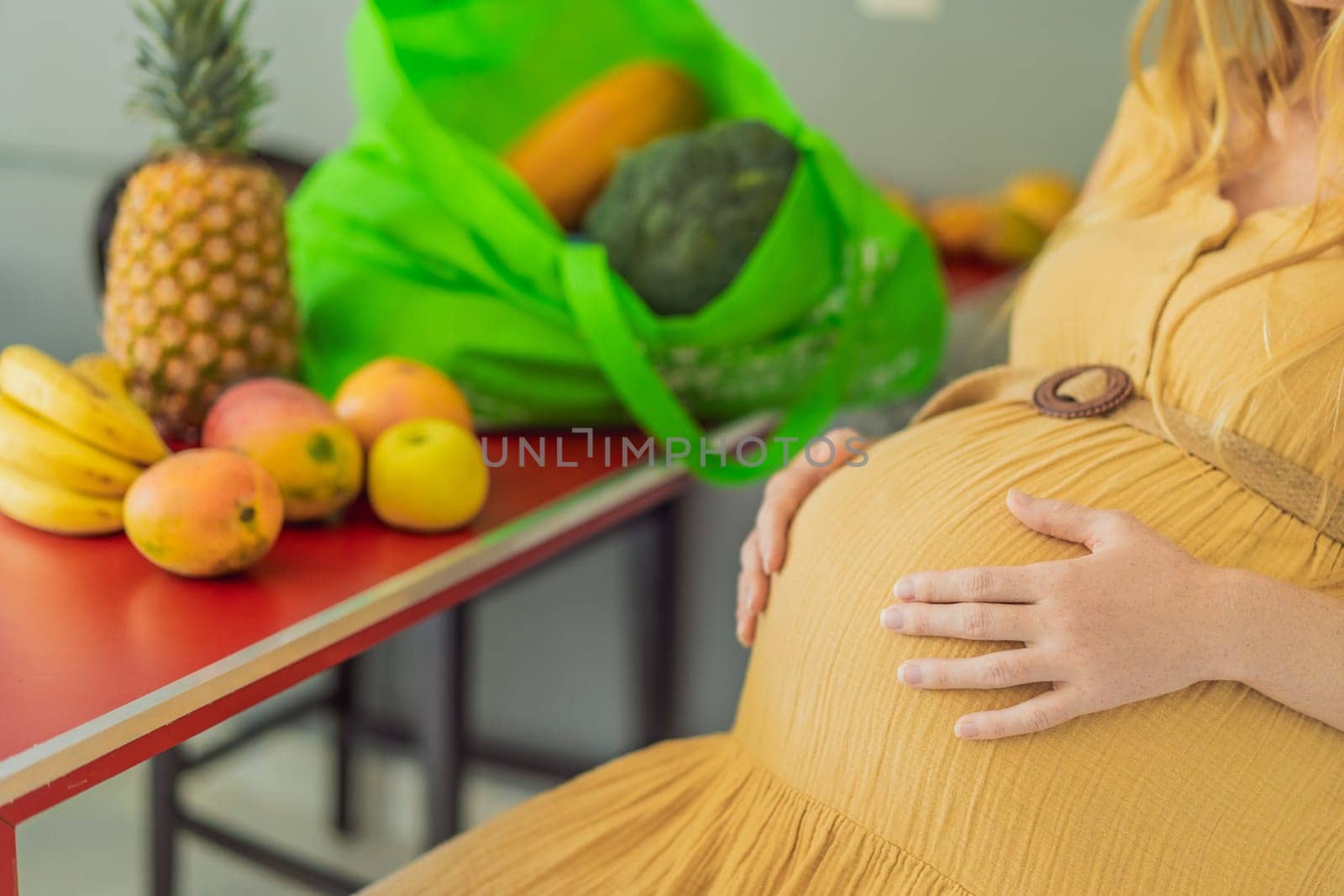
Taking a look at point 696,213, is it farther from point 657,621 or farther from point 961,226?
point 961,226

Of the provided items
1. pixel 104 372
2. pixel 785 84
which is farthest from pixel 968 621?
pixel 785 84

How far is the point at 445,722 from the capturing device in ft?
5.15

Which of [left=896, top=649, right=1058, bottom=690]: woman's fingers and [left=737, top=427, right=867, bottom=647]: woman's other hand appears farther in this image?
[left=737, top=427, right=867, bottom=647]: woman's other hand

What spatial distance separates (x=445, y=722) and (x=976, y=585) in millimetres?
1016

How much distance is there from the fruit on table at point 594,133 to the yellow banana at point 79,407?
1.84ft

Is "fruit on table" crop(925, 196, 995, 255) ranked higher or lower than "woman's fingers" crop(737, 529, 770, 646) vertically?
higher

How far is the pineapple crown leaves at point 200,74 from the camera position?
1003 millimetres

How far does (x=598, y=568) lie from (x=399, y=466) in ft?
3.53

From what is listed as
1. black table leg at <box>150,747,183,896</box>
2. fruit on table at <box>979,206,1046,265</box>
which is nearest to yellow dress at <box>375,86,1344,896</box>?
fruit on table at <box>979,206,1046,265</box>

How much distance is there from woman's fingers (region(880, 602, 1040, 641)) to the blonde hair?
205mm

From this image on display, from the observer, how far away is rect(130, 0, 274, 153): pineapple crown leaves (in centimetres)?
100

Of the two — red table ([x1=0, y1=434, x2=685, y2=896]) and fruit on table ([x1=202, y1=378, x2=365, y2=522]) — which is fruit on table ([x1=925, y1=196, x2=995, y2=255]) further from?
fruit on table ([x1=202, y1=378, x2=365, y2=522])

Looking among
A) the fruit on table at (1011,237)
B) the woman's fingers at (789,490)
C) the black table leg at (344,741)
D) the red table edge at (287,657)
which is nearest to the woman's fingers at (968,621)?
the woman's fingers at (789,490)

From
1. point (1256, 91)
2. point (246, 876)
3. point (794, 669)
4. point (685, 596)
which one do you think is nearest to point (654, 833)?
point (794, 669)
